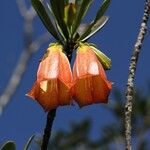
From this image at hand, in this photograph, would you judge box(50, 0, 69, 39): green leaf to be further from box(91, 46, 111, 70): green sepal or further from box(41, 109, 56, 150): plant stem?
box(41, 109, 56, 150): plant stem

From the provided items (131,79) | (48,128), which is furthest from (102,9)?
(48,128)

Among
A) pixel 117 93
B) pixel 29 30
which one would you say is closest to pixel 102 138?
pixel 117 93

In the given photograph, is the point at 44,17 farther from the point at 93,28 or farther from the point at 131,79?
the point at 131,79

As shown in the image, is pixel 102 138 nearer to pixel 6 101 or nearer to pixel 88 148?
pixel 88 148

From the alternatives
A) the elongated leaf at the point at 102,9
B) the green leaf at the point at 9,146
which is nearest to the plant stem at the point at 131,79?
the elongated leaf at the point at 102,9

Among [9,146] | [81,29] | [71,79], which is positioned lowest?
[9,146]

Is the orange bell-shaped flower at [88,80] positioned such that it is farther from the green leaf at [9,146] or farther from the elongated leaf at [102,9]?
the green leaf at [9,146]
